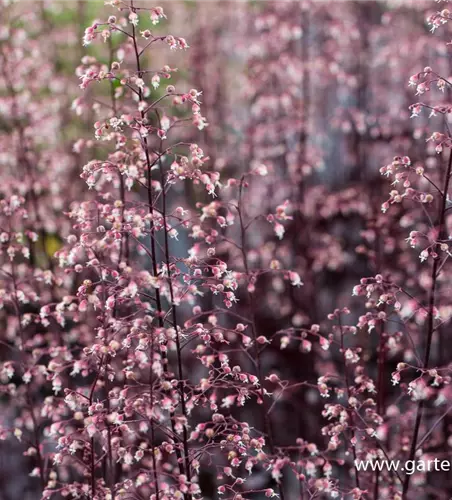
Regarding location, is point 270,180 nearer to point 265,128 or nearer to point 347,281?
point 265,128

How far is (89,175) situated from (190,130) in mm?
3771

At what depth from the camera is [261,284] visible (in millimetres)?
6883

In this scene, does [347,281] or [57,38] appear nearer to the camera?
[57,38]

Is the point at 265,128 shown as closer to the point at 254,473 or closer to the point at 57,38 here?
the point at 57,38

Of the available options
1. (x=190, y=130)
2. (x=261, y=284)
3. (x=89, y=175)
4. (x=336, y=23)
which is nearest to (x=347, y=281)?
(x=261, y=284)

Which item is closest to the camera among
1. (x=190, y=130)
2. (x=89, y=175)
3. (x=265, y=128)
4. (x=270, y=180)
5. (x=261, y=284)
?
(x=89, y=175)

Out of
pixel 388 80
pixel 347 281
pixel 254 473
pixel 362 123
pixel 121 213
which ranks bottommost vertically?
pixel 254 473

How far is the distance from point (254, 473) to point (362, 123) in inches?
130

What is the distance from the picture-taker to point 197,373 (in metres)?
6.50

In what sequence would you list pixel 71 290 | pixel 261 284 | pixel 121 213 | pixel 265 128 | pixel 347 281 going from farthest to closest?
pixel 347 281, pixel 261 284, pixel 265 128, pixel 71 290, pixel 121 213

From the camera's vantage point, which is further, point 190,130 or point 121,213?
point 190,130

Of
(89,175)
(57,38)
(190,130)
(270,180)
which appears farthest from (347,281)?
(89,175)

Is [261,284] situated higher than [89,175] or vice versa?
[89,175]

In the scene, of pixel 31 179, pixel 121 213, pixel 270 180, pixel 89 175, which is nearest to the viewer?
pixel 121 213
